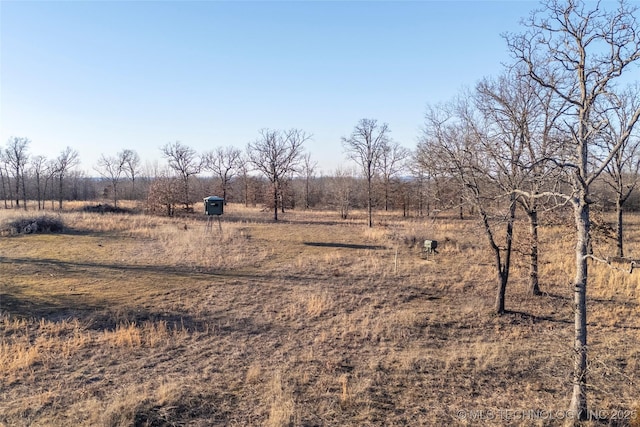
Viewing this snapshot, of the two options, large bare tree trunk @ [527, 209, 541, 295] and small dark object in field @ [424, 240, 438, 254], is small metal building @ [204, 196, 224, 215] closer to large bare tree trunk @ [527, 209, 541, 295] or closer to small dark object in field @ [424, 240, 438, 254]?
small dark object in field @ [424, 240, 438, 254]

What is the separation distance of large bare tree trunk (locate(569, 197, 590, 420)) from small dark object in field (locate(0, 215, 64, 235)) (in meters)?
26.3

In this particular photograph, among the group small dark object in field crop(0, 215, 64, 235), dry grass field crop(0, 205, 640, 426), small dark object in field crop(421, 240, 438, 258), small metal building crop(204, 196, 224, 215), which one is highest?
small metal building crop(204, 196, 224, 215)

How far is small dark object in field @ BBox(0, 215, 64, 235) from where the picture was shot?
22.1m

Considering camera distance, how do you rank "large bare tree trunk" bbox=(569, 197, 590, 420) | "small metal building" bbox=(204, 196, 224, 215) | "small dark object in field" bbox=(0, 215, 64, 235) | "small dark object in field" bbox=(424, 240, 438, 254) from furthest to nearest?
"small dark object in field" bbox=(0, 215, 64, 235), "small metal building" bbox=(204, 196, 224, 215), "small dark object in field" bbox=(424, 240, 438, 254), "large bare tree trunk" bbox=(569, 197, 590, 420)

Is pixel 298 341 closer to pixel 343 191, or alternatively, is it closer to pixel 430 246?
pixel 430 246

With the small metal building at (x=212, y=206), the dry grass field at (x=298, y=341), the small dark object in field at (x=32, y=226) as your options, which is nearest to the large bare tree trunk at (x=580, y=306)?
the dry grass field at (x=298, y=341)

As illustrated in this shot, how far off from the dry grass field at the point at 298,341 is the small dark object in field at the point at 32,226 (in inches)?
304

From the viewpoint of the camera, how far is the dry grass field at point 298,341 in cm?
565

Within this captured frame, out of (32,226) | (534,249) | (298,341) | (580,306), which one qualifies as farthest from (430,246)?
(32,226)

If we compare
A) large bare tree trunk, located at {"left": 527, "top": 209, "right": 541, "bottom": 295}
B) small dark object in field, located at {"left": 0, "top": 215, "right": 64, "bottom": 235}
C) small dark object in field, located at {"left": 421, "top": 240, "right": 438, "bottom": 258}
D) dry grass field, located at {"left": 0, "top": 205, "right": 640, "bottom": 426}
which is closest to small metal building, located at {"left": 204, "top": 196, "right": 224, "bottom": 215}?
dry grass field, located at {"left": 0, "top": 205, "right": 640, "bottom": 426}

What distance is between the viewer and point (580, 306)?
493 centimetres

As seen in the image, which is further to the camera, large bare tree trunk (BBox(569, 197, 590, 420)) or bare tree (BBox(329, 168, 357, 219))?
bare tree (BBox(329, 168, 357, 219))

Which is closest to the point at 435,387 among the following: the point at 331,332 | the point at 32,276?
the point at 331,332

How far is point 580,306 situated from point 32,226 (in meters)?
26.8
